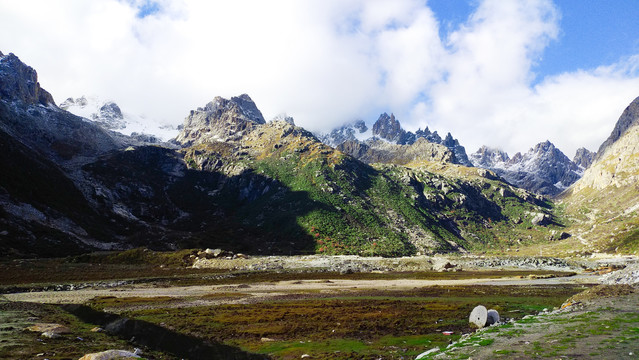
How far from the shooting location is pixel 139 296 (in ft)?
194

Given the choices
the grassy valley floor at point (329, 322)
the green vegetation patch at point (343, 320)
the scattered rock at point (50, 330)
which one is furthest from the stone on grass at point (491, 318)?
the scattered rock at point (50, 330)

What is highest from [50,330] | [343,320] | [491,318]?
[50,330]

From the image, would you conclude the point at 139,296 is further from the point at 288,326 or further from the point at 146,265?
the point at 146,265

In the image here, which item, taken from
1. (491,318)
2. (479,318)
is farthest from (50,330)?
(491,318)

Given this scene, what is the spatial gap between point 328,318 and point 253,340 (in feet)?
36.1

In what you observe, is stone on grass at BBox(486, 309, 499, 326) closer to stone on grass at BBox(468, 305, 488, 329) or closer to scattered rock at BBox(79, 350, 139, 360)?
stone on grass at BBox(468, 305, 488, 329)

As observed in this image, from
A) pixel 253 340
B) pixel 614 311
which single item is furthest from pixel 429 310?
pixel 253 340

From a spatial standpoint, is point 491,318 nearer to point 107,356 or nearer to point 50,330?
point 107,356

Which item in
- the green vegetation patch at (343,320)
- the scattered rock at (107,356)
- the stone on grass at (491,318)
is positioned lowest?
the green vegetation patch at (343,320)

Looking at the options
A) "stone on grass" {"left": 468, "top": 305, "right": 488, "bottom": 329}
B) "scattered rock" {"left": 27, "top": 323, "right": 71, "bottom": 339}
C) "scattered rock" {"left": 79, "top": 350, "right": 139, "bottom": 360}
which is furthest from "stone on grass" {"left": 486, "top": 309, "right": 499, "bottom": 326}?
"scattered rock" {"left": 27, "top": 323, "right": 71, "bottom": 339}

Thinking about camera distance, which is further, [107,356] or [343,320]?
[343,320]

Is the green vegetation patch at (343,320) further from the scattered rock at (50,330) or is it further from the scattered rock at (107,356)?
the scattered rock at (107,356)

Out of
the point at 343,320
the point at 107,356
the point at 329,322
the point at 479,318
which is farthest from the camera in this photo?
the point at 343,320

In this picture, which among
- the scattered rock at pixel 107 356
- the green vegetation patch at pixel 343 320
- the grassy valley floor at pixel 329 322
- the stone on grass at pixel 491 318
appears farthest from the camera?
the stone on grass at pixel 491 318
